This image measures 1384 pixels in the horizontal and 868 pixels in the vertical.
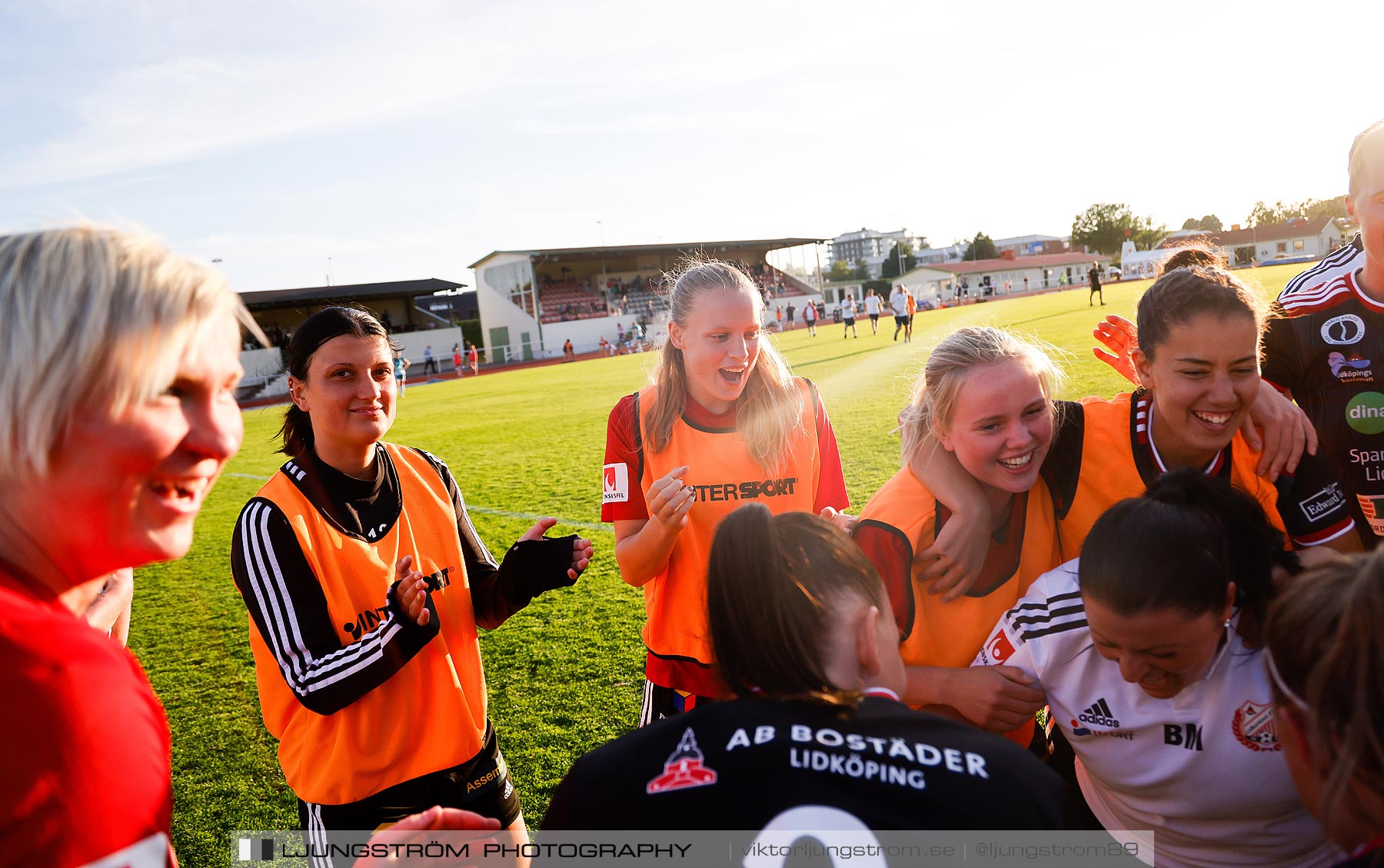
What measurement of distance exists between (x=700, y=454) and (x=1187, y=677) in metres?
1.52

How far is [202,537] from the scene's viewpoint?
9938mm

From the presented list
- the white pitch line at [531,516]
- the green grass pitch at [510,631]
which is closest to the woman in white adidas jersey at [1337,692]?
the green grass pitch at [510,631]

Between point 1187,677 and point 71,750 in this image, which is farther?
point 1187,677

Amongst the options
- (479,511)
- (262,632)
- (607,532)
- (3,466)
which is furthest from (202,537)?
(3,466)

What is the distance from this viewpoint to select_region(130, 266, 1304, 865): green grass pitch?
3871 mm

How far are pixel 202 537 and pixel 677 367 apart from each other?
9.29 m

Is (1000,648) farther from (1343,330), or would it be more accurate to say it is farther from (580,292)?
(580,292)

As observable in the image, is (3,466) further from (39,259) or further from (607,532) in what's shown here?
(607,532)

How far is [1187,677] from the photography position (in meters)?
1.75

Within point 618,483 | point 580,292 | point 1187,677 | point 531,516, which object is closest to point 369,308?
point 580,292

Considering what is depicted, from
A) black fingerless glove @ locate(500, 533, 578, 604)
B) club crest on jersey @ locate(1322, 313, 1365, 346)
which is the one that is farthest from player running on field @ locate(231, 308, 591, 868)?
club crest on jersey @ locate(1322, 313, 1365, 346)

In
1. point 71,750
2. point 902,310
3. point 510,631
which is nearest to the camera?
point 71,750

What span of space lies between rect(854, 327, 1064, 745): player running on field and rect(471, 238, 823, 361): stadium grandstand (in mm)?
40447

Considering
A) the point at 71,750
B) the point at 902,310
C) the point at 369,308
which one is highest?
the point at 369,308
